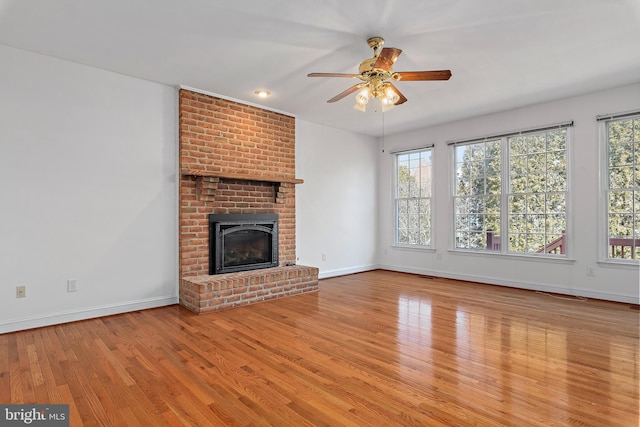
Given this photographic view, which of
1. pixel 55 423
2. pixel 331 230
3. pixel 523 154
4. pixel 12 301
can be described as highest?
pixel 523 154

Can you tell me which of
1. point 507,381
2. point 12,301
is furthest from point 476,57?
point 12,301

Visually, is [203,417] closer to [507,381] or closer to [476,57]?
[507,381]

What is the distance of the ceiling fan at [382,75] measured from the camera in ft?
9.47

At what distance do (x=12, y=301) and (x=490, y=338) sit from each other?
173 inches

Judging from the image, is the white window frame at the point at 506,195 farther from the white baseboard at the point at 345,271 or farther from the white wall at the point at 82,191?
the white wall at the point at 82,191

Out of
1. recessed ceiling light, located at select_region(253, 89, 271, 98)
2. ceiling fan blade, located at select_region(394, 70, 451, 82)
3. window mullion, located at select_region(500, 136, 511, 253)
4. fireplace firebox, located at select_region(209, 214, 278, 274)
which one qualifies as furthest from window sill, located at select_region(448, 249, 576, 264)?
recessed ceiling light, located at select_region(253, 89, 271, 98)

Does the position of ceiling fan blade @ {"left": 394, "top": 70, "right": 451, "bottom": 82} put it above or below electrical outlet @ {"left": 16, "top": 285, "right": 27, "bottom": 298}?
above

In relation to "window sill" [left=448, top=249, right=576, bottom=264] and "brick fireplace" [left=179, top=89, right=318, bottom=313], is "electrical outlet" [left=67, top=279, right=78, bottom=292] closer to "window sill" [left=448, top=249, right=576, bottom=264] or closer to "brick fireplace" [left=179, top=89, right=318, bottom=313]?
"brick fireplace" [left=179, top=89, right=318, bottom=313]

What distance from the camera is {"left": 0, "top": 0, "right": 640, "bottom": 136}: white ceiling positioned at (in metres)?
2.69

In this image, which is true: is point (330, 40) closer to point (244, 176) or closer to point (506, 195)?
point (244, 176)

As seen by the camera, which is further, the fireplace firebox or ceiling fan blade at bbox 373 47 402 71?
the fireplace firebox

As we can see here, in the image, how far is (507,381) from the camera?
230 centimetres

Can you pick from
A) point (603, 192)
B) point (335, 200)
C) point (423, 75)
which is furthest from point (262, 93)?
point (603, 192)

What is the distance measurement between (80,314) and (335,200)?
13.4 feet
